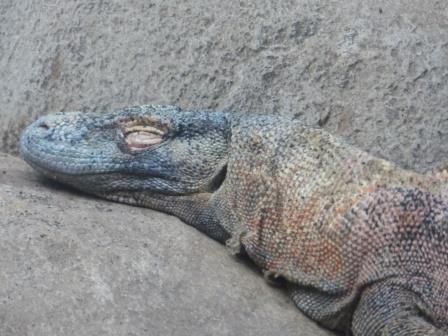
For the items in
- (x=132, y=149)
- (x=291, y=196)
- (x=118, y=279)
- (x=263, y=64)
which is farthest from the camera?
(x=263, y=64)

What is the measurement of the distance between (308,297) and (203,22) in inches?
90.5

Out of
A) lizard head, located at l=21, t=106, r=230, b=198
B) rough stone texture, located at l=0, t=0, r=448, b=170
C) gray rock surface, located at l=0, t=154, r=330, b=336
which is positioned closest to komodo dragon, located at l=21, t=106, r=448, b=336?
lizard head, located at l=21, t=106, r=230, b=198

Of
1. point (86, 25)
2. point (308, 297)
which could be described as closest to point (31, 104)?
point (86, 25)

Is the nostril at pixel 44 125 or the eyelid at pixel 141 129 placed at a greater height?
the eyelid at pixel 141 129

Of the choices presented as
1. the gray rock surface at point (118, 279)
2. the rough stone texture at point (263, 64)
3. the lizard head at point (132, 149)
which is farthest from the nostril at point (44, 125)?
the rough stone texture at point (263, 64)

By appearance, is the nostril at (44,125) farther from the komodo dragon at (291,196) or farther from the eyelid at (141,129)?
the eyelid at (141,129)

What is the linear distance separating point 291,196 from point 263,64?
1620mm

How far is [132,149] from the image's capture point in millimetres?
5090

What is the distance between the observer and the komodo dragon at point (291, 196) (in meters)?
4.28

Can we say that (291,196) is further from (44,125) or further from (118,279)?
(44,125)

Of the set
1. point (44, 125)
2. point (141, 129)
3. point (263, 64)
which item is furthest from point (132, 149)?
point (263, 64)

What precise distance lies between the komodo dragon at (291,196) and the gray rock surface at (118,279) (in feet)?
0.49

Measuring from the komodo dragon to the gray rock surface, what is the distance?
150 mm

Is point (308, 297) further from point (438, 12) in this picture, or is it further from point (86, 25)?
point (86, 25)
